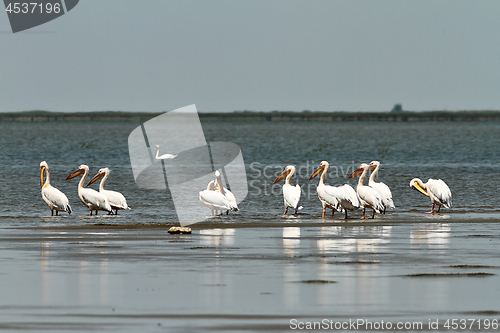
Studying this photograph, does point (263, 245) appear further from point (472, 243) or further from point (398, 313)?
point (398, 313)

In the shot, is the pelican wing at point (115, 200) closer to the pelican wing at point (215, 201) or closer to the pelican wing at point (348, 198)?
the pelican wing at point (215, 201)

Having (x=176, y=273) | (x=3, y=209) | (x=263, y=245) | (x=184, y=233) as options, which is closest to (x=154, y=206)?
(x=3, y=209)

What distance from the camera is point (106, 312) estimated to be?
861cm

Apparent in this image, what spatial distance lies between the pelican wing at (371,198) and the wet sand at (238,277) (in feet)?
10.7

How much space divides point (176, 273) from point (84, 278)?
107cm

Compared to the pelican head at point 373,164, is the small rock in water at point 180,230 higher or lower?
lower

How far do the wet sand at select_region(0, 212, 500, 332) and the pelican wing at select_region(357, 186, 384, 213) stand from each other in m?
3.25

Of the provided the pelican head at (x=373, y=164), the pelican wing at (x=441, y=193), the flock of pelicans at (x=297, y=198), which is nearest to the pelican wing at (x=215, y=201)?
the flock of pelicans at (x=297, y=198)

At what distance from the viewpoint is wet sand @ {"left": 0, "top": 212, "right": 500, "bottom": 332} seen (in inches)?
332

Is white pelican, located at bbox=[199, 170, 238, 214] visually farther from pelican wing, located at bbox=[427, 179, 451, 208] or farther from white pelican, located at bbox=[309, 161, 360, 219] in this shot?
pelican wing, located at bbox=[427, 179, 451, 208]
